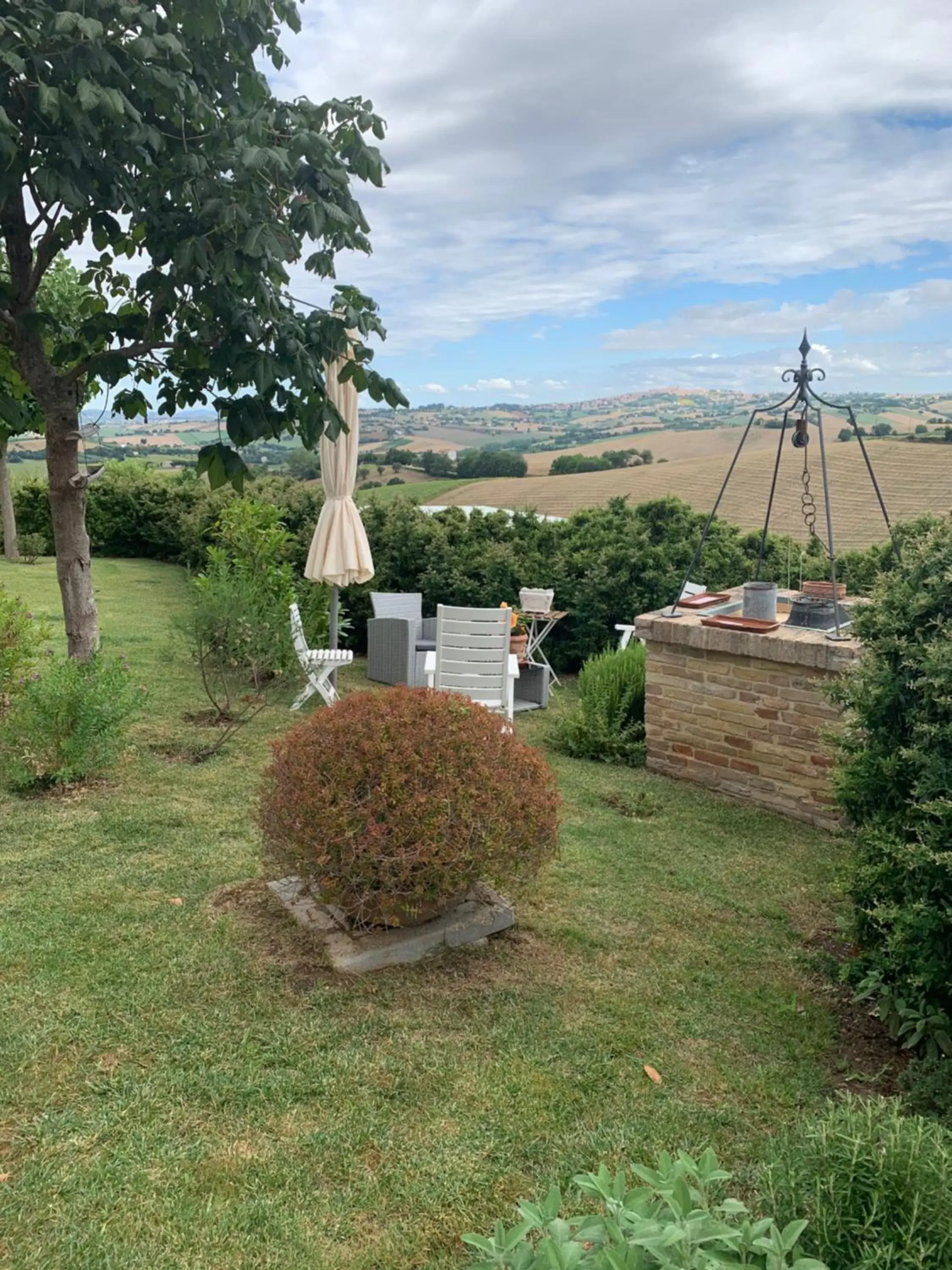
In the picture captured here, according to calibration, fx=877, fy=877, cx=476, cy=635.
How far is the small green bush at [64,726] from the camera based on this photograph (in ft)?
15.3

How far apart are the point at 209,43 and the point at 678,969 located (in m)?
4.70

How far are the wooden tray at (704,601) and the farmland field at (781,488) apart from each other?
1.01m

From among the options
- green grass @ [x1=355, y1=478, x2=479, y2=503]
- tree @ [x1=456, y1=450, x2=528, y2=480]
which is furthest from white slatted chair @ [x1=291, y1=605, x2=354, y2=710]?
tree @ [x1=456, y1=450, x2=528, y2=480]

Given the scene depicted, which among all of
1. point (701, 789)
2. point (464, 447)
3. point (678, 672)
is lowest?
point (701, 789)

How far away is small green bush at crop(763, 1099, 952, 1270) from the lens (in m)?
1.41

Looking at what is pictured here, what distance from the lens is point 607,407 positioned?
13.6 meters

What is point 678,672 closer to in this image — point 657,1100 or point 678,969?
point 678,969

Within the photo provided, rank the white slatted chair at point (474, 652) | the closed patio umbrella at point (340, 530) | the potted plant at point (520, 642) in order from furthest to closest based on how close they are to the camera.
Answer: the potted plant at point (520, 642), the closed patio umbrella at point (340, 530), the white slatted chair at point (474, 652)

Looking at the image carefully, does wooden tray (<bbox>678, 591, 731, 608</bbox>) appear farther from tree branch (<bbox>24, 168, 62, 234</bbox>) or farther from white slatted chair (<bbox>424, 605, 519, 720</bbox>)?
tree branch (<bbox>24, 168, 62, 234</bbox>)

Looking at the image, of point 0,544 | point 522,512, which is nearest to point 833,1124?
point 522,512

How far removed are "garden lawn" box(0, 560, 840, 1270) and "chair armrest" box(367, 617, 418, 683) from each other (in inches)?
130

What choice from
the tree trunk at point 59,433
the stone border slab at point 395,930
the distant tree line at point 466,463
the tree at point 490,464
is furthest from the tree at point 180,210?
the tree at point 490,464

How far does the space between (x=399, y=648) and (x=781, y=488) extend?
12.3 ft

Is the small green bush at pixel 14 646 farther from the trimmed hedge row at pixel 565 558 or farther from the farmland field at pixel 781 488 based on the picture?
the farmland field at pixel 781 488
